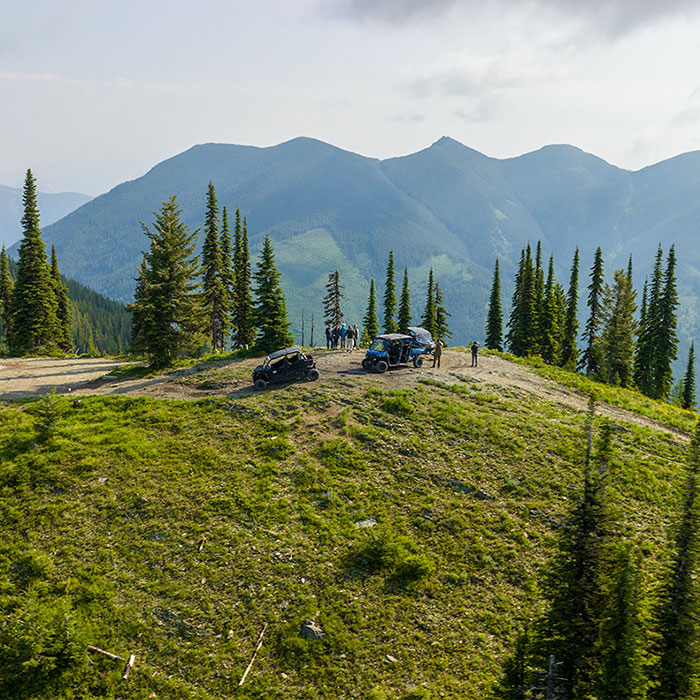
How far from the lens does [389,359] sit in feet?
99.8

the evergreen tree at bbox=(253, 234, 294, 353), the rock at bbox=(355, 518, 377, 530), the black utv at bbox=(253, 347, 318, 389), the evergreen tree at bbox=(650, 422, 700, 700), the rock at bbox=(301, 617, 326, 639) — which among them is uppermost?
the evergreen tree at bbox=(253, 234, 294, 353)

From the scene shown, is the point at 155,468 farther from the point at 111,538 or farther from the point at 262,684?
the point at 262,684

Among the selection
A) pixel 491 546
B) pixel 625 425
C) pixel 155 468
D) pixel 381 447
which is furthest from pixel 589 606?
pixel 625 425

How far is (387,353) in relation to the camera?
30.3 m

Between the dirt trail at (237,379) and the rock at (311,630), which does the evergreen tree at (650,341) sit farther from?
the rock at (311,630)

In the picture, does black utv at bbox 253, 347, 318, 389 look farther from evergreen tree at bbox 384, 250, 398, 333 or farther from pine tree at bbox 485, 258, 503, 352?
pine tree at bbox 485, 258, 503, 352

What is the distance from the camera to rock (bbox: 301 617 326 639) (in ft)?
42.3

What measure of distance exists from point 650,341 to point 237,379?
59.0m

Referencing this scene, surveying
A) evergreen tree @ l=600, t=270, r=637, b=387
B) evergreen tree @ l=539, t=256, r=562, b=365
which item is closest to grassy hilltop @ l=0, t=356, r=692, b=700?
evergreen tree @ l=600, t=270, r=637, b=387

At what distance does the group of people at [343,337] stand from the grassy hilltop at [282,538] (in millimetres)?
12506

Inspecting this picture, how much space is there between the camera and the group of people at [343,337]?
37.1 meters

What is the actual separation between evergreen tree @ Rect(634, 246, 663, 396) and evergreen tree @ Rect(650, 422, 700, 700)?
6240cm

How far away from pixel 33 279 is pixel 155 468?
44.1 m

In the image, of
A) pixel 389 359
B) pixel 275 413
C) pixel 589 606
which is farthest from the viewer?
pixel 389 359
